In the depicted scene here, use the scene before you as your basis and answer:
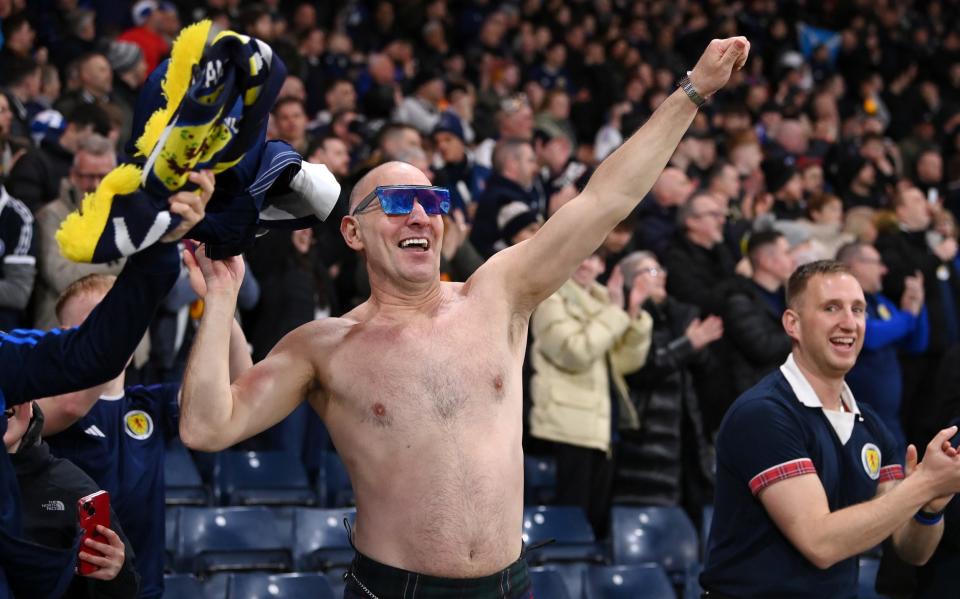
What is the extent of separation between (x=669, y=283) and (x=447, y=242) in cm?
160

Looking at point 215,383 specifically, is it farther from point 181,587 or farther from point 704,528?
point 704,528

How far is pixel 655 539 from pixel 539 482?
0.91 metres

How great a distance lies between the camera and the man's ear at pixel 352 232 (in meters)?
3.78

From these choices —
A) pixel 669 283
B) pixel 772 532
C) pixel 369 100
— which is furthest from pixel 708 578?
pixel 369 100

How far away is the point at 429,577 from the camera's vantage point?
3424 mm

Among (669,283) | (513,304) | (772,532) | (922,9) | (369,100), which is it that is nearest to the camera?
(513,304)

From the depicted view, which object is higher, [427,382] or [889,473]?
[427,382]

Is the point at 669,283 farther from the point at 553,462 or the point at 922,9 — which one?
the point at 922,9

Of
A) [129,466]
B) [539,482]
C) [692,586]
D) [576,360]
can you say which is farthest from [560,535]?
[129,466]

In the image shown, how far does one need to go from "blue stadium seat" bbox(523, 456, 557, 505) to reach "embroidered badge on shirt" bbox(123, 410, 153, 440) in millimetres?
3196

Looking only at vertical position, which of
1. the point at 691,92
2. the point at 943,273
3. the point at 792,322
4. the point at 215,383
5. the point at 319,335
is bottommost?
the point at 215,383

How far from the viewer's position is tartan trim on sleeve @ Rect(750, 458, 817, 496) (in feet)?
13.1

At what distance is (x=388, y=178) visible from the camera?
374 centimetres

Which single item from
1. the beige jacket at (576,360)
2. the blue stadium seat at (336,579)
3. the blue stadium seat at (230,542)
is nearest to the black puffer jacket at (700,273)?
the beige jacket at (576,360)
